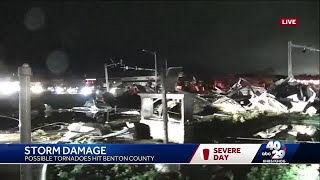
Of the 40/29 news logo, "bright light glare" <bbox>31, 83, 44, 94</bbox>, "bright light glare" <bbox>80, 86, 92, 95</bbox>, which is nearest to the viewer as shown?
the 40/29 news logo

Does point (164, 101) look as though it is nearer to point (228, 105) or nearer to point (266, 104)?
point (228, 105)

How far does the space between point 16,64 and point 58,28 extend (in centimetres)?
46

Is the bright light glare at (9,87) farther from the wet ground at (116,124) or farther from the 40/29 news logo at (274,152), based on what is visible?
the 40/29 news logo at (274,152)

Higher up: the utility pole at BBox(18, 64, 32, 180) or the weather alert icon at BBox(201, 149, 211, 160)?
the utility pole at BBox(18, 64, 32, 180)

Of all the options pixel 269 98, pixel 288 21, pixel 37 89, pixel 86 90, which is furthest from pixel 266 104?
pixel 37 89

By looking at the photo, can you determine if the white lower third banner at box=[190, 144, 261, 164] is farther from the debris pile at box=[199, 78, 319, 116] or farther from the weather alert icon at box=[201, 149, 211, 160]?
the debris pile at box=[199, 78, 319, 116]

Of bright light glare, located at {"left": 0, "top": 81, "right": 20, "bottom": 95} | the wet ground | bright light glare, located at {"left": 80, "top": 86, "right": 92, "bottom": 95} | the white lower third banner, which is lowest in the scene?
the white lower third banner

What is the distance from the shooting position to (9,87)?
115 inches

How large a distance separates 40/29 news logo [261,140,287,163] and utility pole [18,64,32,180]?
6.29ft

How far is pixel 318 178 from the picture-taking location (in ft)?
10.3

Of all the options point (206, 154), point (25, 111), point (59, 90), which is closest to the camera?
point (206, 154)

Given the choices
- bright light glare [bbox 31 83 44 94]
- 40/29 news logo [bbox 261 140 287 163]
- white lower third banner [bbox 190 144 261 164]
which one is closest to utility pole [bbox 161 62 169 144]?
white lower third banner [bbox 190 144 261 164]

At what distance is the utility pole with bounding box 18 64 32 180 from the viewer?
285cm

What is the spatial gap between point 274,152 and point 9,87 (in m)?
2.23
